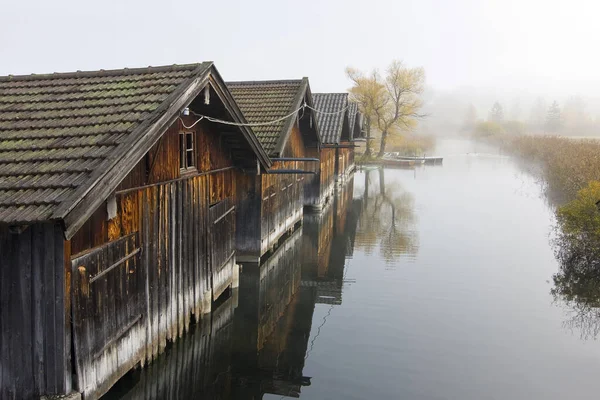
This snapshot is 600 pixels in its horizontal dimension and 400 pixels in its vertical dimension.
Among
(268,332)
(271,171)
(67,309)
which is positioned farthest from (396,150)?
(67,309)

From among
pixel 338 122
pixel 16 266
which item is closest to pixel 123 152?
pixel 16 266

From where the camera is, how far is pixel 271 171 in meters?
13.4

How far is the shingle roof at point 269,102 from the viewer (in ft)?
49.1

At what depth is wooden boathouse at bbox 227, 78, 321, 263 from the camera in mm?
14188

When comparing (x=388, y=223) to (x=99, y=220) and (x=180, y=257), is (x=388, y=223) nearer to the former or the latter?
(x=180, y=257)

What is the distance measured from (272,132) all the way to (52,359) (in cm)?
1057

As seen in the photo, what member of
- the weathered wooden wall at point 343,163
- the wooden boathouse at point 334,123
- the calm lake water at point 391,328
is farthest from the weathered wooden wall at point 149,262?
the weathered wooden wall at point 343,163

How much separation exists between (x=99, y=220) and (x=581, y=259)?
1438cm

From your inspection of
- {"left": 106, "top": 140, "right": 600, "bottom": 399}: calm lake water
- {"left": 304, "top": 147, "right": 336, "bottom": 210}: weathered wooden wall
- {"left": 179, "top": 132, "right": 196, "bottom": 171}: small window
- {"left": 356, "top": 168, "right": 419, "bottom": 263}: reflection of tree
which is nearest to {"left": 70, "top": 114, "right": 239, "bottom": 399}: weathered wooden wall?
{"left": 179, "top": 132, "right": 196, "bottom": 171}: small window

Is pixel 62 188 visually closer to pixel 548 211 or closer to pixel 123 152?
pixel 123 152

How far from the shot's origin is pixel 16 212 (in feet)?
15.6

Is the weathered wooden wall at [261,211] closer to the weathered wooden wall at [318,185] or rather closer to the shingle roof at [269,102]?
the shingle roof at [269,102]

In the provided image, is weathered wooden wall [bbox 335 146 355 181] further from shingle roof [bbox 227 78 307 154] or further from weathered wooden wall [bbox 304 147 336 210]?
shingle roof [bbox 227 78 307 154]

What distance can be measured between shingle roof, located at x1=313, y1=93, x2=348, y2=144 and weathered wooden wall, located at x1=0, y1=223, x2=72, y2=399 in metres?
22.6
